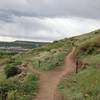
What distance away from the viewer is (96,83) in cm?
2762

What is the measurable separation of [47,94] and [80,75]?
6039 millimetres

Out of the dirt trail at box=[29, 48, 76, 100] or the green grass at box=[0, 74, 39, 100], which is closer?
the green grass at box=[0, 74, 39, 100]

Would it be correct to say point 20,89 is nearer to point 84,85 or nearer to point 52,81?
point 84,85

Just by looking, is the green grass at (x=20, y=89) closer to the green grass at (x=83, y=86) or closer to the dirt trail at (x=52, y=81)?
the dirt trail at (x=52, y=81)

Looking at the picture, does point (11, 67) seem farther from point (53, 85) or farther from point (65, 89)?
point (65, 89)

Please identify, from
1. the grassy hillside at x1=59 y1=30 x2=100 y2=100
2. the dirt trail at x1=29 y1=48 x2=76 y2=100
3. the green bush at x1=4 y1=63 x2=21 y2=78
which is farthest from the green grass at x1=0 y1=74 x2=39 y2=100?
the green bush at x1=4 y1=63 x2=21 y2=78

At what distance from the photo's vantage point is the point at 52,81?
3388 cm

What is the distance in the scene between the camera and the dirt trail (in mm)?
27078

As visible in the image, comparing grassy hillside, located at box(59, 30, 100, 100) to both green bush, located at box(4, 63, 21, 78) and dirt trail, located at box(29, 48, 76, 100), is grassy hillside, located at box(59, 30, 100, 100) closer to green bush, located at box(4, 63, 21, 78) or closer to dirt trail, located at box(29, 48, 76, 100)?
dirt trail, located at box(29, 48, 76, 100)

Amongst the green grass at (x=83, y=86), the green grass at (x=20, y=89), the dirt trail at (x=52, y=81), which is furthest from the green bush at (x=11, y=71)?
the green grass at (x=83, y=86)

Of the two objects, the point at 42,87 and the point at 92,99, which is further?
the point at 42,87

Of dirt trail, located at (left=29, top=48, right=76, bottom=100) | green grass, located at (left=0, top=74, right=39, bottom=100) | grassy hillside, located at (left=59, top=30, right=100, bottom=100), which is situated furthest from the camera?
dirt trail, located at (left=29, top=48, right=76, bottom=100)

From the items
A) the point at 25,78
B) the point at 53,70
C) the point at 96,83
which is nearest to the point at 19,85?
the point at 25,78

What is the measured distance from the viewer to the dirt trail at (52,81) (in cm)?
2708
